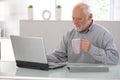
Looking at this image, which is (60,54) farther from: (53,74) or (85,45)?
(53,74)

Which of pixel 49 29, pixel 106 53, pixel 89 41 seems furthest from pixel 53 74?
pixel 49 29

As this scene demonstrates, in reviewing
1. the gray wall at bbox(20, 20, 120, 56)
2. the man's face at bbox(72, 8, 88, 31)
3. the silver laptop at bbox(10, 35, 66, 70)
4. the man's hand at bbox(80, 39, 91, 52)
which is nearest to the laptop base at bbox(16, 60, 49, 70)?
the silver laptop at bbox(10, 35, 66, 70)

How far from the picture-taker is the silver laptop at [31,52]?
6.26ft

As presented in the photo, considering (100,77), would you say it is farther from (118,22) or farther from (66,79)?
(118,22)

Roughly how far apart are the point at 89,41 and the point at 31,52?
Result: 78cm

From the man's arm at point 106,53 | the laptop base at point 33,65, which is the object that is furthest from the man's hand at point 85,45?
the laptop base at point 33,65

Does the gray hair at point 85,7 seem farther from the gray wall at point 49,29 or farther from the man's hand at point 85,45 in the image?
the gray wall at point 49,29

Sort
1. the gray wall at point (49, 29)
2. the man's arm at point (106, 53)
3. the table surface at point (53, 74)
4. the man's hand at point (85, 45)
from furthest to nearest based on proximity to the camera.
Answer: the gray wall at point (49, 29), the man's arm at point (106, 53), the man's hand at point (85, 45), the table surface at point (53, 74)

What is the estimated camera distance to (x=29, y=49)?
195 cm

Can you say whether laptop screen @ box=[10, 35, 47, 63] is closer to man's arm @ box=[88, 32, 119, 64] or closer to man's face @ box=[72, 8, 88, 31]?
man's arm @ box=[88, 32, 119, 64]

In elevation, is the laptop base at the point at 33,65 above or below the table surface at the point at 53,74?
above

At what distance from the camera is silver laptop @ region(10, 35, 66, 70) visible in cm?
191

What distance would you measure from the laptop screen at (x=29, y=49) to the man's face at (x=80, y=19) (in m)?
0.71

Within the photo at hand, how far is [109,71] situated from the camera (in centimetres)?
196
